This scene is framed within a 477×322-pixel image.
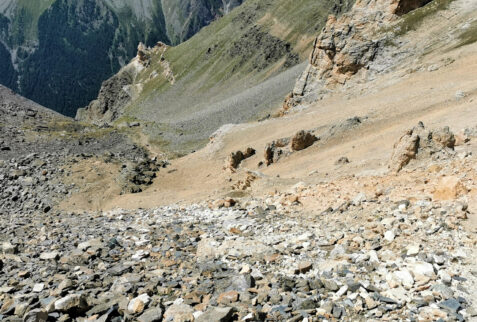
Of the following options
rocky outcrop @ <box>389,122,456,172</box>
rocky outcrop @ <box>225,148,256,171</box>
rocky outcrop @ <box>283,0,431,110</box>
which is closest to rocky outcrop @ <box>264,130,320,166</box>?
rocky outcrop @ <box>225,148,256,171</box>

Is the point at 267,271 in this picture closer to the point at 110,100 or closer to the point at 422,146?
the point at 422,146

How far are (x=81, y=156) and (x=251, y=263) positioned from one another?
97.3 feet

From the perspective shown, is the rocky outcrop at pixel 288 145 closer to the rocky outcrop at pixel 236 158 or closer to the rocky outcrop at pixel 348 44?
the rocky outcrop at pixel 236 158

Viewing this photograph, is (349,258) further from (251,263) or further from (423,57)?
(423,57)

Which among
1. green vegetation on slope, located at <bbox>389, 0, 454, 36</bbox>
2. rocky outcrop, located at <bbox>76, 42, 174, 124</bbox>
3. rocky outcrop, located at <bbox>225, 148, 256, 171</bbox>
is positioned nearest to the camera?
rocky outcrop, located at <bbox>225, 148, 256, 171</bbox>

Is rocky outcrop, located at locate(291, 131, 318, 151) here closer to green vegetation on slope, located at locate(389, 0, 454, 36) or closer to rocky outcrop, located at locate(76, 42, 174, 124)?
green vegetation on slope, located at locate(389, 0, 454, 36)

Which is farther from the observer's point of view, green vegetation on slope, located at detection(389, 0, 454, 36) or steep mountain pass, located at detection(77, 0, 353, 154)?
steep mountain pass, located at detection(77, 0, 353, 154)

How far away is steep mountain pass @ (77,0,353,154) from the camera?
85.2 metres

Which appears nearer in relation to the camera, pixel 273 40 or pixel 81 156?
pixel 81 156

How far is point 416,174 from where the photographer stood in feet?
47.4

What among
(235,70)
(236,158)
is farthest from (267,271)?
(235,70)

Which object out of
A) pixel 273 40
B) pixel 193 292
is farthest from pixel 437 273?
pixel 273 40

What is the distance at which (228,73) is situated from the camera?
132250 mm

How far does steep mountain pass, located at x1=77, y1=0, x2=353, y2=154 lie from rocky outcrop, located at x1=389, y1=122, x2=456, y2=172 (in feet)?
181
